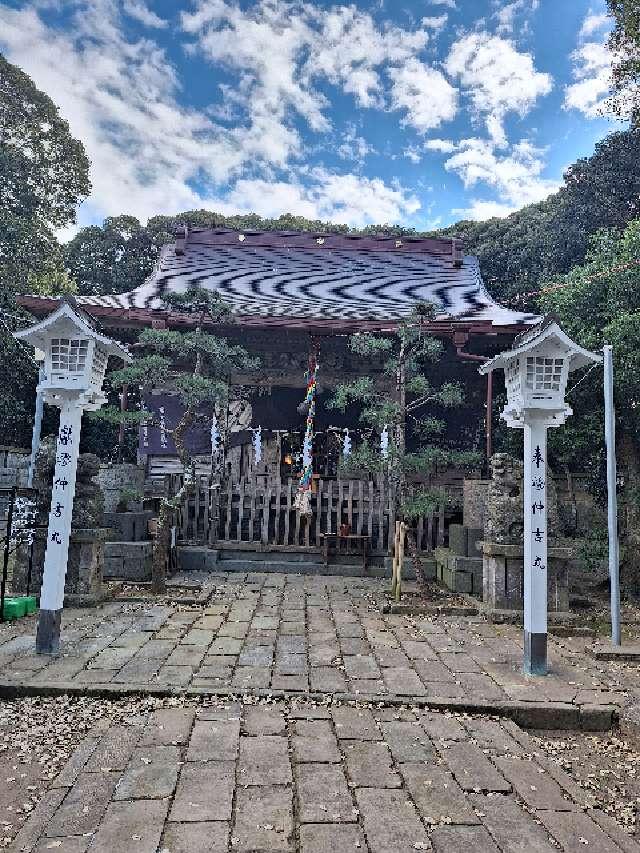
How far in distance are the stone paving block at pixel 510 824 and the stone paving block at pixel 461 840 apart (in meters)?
0.05

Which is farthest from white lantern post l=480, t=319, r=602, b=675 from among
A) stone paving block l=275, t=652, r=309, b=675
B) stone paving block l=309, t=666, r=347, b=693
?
stone paving block l=275, t=652, r=309, b=675

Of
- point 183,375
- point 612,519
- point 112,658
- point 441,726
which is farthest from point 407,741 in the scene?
point 183,375

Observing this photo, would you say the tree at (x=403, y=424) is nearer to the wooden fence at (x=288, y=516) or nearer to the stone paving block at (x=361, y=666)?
the wooden fence at (x=288, y=516)

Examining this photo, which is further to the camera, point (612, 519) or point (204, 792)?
point (612, 519)

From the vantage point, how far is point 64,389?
521 cm

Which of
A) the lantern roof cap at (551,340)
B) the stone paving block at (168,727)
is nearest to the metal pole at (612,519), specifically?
the lantern roof cap at (551,340)

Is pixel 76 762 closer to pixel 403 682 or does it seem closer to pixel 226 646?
pixel 226 646

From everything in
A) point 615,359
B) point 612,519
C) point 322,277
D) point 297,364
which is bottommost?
point 612,519

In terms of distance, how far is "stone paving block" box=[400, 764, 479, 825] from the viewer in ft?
8.50

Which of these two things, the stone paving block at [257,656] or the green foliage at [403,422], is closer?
the stone paving block at [257,656]

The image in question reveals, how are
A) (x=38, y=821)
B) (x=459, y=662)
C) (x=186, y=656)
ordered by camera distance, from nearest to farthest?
(x=38, y=821), (x=186, y=656), (x=459, y=662)

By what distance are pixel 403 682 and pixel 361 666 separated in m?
0.49

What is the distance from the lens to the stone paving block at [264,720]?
347 cm

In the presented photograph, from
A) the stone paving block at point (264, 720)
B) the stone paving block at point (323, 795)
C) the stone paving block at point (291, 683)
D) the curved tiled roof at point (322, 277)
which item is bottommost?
the stone paving block at point (264, 720)
